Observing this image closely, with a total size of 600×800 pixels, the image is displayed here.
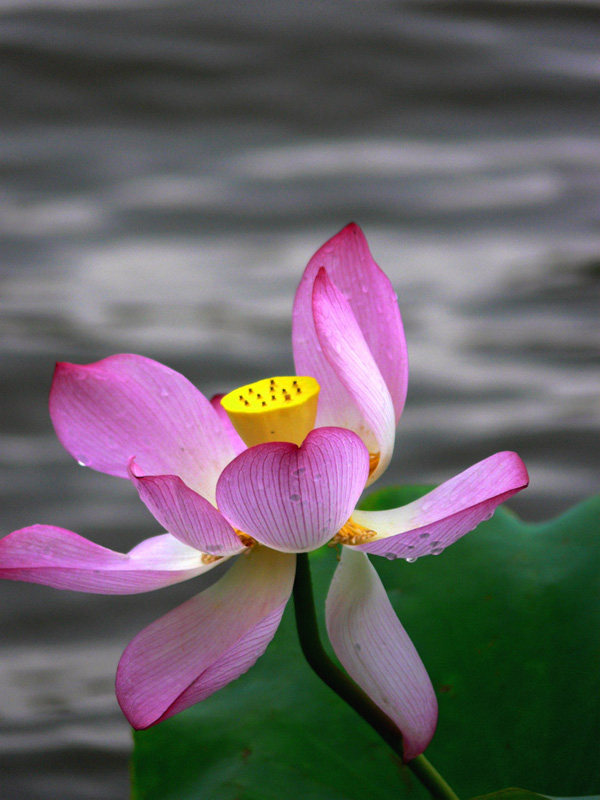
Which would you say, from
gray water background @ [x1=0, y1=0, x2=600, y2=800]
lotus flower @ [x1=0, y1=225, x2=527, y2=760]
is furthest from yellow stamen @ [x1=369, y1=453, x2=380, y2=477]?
gray water background @ [x1=0, y1=0, x2=600, y2=800]

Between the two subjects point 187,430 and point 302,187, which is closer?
point 187,430

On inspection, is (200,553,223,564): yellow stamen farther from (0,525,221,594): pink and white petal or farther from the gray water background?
the gray water background

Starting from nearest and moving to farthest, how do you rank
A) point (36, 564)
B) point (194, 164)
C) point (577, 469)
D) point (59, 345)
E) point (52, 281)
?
1. point (36, 564)
2. point (577, 469)
3. point (59, 345)
4. point (52, 281)
5. point (194, 164)

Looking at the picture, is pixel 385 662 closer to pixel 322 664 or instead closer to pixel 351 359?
pixel 322 664

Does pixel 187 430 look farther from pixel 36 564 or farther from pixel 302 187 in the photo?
pixel 302 187

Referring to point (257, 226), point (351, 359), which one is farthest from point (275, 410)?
point (257, 226)

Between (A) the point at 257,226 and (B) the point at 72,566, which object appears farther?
(A) the point at 257,226

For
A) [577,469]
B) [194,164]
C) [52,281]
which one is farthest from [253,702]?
[194,164]
